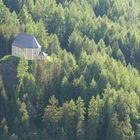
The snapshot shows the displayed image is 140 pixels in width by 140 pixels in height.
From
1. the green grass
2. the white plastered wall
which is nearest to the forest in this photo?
the green grass

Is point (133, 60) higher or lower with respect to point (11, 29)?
lower

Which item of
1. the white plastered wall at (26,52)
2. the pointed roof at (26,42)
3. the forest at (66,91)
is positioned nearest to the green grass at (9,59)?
the forest at (66,91)

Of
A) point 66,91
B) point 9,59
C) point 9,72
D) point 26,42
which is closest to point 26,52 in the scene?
point 26,42

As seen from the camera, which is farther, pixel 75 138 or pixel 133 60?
pixel 133 60

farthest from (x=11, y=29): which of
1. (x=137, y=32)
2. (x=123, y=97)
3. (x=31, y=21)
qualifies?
(x=137, y=32)

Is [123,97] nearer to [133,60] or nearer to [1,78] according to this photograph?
[1,78]

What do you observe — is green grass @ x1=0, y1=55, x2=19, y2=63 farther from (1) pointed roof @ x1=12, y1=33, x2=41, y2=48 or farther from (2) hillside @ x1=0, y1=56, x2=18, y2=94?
(1) pointed roof @ x1=12, y1=33, x2=41, y2=48
